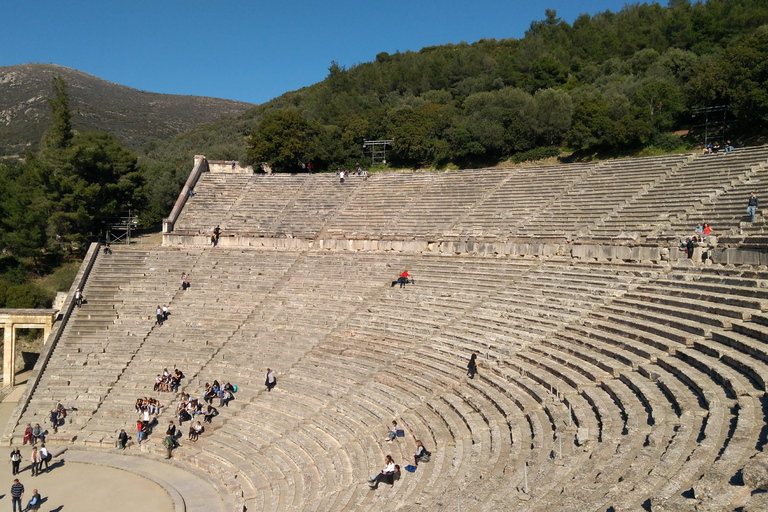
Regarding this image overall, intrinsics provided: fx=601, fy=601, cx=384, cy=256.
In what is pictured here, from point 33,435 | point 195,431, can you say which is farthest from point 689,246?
point 33,435

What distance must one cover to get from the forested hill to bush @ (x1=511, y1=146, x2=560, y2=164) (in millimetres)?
75

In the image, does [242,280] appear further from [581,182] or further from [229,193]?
[581,182]

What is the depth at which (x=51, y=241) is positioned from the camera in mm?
29438

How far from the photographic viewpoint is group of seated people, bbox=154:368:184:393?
1692 centimetres

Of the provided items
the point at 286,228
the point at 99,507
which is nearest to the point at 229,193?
the point at 286,228

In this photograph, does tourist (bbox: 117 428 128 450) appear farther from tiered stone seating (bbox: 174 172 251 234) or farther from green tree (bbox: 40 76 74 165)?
green tree (bbox: 40 76 74 165)

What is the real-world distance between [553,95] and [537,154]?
4.46m

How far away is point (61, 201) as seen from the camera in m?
28.0

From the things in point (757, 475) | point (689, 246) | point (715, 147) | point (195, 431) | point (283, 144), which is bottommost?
point (195, 431)

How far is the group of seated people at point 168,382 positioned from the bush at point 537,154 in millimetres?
21796

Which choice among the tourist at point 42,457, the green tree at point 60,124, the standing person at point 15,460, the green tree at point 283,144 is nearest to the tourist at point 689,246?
the tourist at point 42,457

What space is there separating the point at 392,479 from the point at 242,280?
13.6 m

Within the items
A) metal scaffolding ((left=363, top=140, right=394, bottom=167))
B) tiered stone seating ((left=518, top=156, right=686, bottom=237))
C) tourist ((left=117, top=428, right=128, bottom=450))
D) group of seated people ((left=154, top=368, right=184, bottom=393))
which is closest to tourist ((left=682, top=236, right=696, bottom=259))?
tiered stone seating ((left=518, top=156, right=686, bottom=237))

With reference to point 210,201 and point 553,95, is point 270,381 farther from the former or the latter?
point 553,95
